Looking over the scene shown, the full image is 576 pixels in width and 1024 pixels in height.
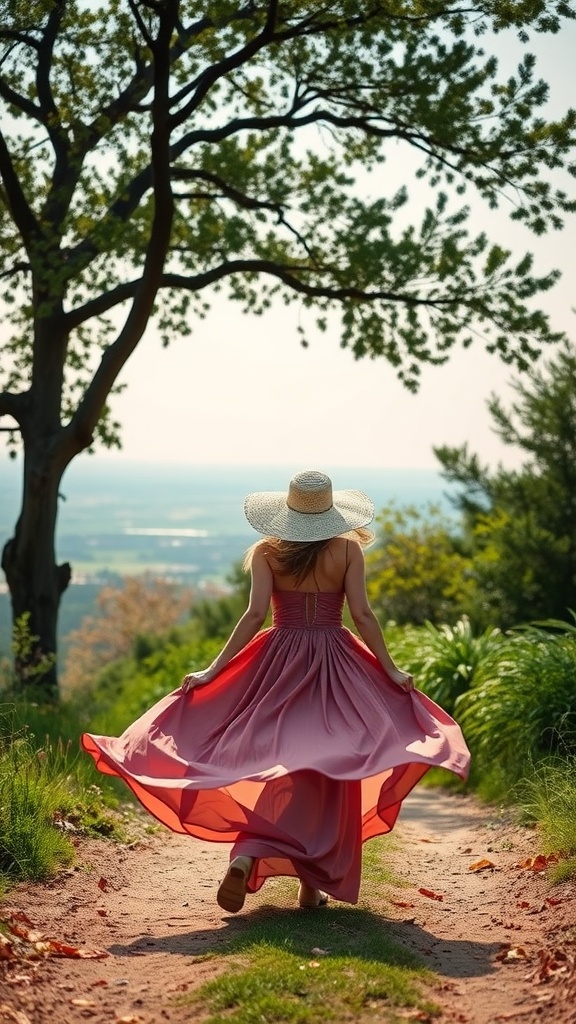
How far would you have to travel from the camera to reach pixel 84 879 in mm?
6531

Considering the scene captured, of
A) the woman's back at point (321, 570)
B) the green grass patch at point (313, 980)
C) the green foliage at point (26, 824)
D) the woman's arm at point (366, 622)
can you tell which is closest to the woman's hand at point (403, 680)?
the woman's arm at point (366, 622)

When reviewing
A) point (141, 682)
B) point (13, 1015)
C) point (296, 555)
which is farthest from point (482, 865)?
point (141, 682)

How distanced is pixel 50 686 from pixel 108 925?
19.8 ft

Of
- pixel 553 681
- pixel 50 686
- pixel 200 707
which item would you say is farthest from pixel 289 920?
pixel 50 686

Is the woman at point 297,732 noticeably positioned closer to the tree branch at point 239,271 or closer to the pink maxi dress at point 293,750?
the pink maxi dress at point 293,750

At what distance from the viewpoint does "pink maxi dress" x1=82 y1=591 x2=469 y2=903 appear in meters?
5.48

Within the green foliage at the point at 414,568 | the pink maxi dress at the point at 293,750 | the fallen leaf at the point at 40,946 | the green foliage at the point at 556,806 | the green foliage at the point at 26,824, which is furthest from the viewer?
the green foliage at the point at 414,568

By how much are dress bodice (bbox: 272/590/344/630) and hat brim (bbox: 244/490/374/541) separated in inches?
12.0

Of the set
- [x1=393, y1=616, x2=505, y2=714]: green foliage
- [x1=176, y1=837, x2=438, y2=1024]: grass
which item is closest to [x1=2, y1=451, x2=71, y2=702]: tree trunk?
[x1=393, y1=616, x2=505, y2=714]: green foliage

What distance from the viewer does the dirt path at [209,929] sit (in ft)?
14.8

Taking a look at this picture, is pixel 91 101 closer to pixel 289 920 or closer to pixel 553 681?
pixel 553 681

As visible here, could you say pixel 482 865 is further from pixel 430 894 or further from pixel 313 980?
pixel 313 980

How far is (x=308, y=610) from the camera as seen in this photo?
6059 mm

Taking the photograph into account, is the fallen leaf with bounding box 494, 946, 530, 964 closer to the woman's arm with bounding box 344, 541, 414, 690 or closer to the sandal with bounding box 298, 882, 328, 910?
the sandal with bounding box 298, 882, 328, 910
